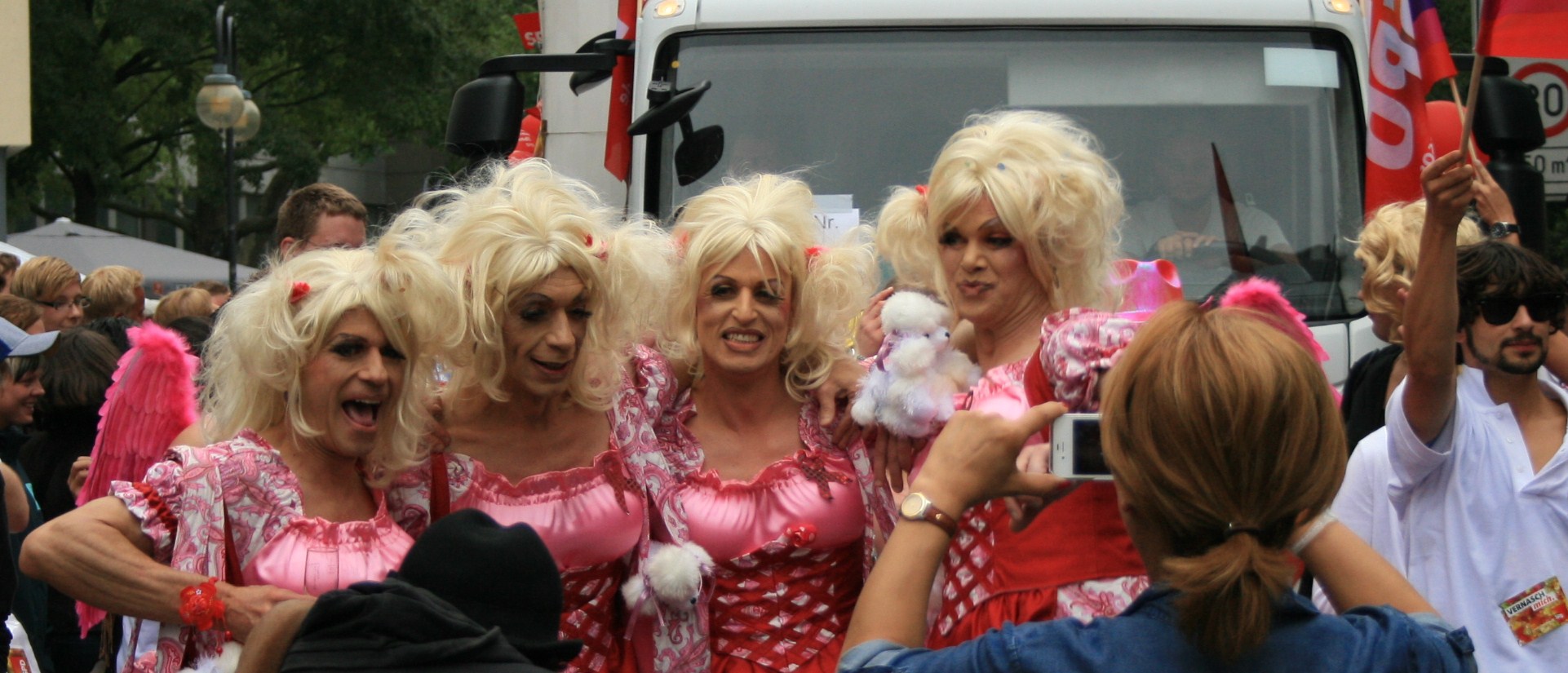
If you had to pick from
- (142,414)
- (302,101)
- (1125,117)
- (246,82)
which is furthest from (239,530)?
(246,82)

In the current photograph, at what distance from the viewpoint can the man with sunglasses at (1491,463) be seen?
11.1ft

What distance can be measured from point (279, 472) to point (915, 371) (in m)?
1.19

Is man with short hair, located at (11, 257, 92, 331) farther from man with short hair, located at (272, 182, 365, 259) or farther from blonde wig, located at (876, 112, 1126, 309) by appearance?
blonde wig, located at (876, 112, 1126, 309)

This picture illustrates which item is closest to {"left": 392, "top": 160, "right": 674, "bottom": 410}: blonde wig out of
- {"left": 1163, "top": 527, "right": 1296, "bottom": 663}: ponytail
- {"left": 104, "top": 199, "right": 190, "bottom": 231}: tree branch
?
{"left": 1163, "top": 527, "right": 1296, "bottom": 663}: ponytail

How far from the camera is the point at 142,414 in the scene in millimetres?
3434

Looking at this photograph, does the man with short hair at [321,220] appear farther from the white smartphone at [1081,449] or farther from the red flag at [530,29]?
the white smartphone at [1081,449]

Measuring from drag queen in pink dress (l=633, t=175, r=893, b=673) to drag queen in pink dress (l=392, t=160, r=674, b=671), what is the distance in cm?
12

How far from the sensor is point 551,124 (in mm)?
7016

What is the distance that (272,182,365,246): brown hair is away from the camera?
5.32 metres

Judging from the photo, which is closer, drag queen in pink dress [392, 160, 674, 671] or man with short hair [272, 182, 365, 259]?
drag queen in pink dress [392, 160, 674, 671]

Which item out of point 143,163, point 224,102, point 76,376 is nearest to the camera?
point 76,376

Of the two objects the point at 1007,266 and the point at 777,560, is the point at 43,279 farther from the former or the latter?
the point at 1007,266

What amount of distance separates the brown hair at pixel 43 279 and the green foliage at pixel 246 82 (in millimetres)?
17172

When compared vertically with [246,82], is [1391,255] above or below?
below
